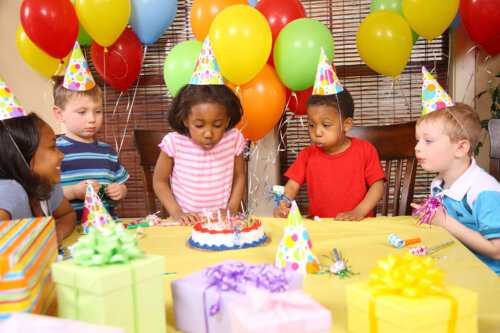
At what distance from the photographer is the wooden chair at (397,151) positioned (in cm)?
177

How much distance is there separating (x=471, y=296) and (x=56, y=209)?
117cm

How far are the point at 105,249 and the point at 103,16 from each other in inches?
74.3

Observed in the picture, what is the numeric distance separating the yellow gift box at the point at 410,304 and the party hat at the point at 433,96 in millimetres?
901

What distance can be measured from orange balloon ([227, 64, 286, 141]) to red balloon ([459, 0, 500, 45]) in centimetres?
105

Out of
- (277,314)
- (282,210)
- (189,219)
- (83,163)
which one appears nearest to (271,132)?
(83,163)

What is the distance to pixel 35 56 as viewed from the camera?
2527mm

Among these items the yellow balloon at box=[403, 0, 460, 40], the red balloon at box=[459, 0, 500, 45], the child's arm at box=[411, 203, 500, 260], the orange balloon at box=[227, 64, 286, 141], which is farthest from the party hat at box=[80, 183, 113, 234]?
the red balloon at box=[459, 0, 500, 45]

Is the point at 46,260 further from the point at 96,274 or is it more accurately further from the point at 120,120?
the point at 120,120

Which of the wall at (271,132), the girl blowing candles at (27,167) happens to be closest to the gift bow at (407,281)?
the girl blowing candles at (27,167)

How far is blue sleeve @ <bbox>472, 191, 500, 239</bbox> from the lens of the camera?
1122mm

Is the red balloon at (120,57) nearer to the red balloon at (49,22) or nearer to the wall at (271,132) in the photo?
the red balloon at (49,22)

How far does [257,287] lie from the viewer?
0.58 metres

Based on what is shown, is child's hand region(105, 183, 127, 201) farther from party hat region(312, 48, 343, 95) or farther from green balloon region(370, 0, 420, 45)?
green balloon region(370, 0, 420, 45)

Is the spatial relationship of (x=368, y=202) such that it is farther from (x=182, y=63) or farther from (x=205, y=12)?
(x=205, y=12)
